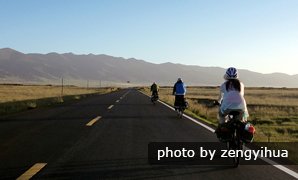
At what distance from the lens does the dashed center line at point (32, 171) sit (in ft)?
20.9

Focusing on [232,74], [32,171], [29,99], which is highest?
[232,74]

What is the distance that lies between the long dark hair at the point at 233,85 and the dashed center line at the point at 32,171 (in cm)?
390

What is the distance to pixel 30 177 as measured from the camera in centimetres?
638

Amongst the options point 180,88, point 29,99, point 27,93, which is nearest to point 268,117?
point 180,88

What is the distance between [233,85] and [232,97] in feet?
0.86

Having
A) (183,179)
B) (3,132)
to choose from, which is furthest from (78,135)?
(183,179)

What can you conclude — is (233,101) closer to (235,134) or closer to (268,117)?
(235,134)

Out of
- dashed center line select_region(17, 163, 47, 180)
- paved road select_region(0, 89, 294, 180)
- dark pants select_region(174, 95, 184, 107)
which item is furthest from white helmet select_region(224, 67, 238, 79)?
dark pants select_region(174, 95, 184, 107)

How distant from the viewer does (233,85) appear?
8062mm

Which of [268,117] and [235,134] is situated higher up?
[235,134]

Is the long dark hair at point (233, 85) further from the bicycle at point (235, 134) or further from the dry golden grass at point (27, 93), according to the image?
the dry golden grass at point (27, 93)

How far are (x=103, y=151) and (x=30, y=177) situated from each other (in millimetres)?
2558

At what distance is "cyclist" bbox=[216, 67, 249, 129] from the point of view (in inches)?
311

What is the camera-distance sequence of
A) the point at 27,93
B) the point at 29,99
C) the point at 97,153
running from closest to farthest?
the point at 97,153, the point at 29,99, the point at 27,93
